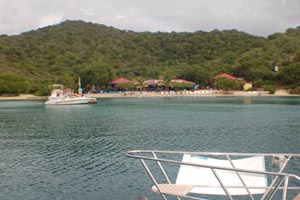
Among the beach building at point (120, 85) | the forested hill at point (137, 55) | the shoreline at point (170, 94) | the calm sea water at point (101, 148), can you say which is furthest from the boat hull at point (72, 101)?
the beach building at point (120, 85)

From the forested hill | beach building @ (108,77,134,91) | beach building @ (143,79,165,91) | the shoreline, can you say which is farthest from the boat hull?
beach building @ (143,79,165,91)

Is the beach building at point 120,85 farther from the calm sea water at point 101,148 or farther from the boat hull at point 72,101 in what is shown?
the calm sea water at point 101,148

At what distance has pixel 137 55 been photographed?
6068 inches

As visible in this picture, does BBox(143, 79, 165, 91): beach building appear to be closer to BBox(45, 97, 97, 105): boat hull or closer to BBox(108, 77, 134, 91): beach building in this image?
BBox(108, 77, 134, 91): beach building

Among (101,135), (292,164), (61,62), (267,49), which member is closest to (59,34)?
(61,62)

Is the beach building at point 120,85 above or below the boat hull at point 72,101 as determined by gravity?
above

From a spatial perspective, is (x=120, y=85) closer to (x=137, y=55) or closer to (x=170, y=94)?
(x=170, y=94)

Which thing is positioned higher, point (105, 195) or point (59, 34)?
point (59, 34)

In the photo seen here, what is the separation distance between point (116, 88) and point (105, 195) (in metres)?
107

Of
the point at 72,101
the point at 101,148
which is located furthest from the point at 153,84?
the point at 101,148

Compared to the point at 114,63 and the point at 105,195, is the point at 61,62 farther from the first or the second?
the point at 105,195

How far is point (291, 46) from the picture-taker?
123 m

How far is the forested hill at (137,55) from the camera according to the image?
117 meters

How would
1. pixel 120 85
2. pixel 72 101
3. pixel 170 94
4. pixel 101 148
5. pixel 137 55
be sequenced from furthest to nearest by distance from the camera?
Result: pixel 137 55 → pixel 120 85 → pixel 170 94 → pixel 72 101 → pixel 101 148
